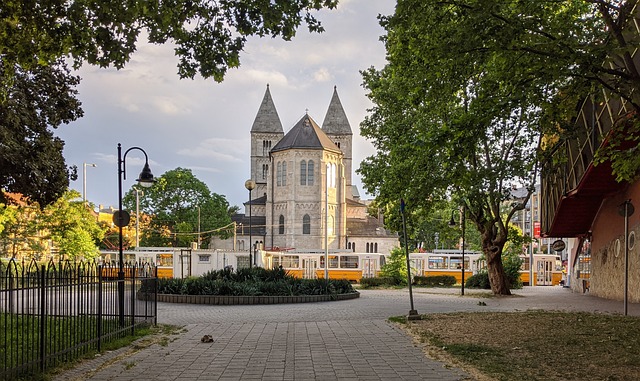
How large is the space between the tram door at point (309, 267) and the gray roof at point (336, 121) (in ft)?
236

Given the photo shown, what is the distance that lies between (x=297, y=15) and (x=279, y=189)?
8248cm

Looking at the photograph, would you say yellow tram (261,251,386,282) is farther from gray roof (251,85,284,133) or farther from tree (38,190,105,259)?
gray roof (251,85,284,133)

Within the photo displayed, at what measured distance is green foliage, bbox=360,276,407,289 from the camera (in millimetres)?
37156

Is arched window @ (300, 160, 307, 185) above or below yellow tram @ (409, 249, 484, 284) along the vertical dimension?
above

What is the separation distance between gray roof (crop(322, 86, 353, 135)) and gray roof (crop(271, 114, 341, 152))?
2082 cm

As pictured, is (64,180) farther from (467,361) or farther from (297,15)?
(467,361)

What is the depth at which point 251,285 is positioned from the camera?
72.1 feet

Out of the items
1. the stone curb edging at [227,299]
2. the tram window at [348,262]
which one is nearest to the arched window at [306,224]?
the tram window at [348,262]

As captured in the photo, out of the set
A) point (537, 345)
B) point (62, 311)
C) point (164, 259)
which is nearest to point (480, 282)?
point (164, 259)

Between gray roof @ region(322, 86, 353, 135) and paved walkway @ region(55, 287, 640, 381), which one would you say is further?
gray roof @ region(322, 86, 353, 135)

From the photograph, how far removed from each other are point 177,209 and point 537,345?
7401 cm

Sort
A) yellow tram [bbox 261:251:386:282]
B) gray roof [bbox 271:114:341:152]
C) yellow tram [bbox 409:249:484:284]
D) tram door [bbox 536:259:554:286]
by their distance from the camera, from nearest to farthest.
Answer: yellow tram [bbox 409:249:484:284] < yellow tram [bbox 261:251:386:282] < tram door [bbox 536:259:554:286] < gray roof [bbox 271:114:341:152]

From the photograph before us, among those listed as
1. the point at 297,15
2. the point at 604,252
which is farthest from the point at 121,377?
the point at 604,252

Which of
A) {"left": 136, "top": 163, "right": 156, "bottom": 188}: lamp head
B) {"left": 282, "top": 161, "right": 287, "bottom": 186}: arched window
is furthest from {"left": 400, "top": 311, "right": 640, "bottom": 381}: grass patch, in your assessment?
{"left": 282, "top": 161, "right": 287, "bottom": 186}: arched window
